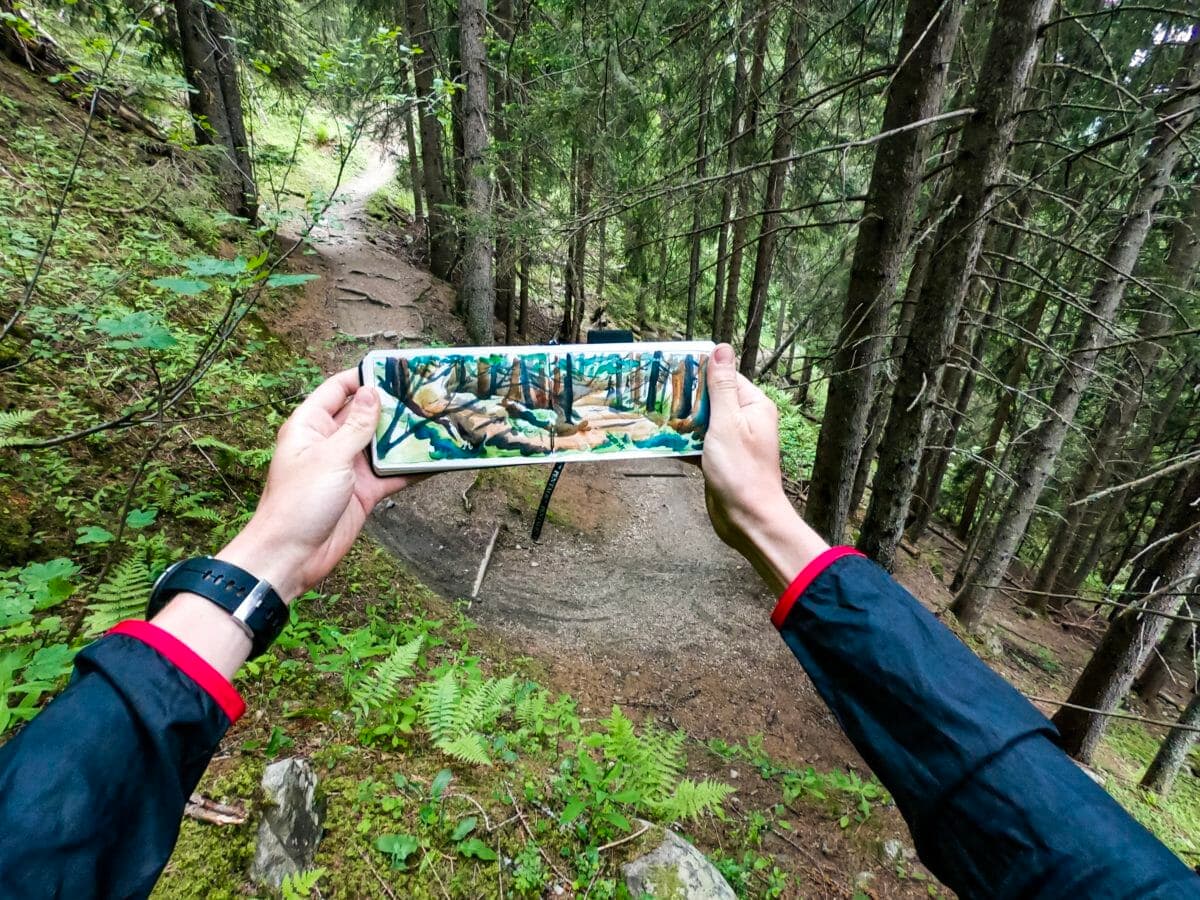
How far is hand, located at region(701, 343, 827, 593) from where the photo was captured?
5.42 ft

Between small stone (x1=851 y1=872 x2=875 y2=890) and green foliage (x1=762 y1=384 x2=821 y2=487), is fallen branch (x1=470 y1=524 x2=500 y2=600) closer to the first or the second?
small stone (x1=851 y1=872 x2=875 y2=890)

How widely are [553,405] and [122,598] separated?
8.01 feet

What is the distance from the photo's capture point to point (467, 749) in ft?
8.67

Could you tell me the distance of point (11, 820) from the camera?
865 millimetres

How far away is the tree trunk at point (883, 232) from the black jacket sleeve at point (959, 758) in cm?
348

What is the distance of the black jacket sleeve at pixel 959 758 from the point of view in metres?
1.02

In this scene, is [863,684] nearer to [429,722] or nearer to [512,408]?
[512,408]

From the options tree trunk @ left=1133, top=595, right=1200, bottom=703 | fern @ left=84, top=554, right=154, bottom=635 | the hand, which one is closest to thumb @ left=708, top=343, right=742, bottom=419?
the hand

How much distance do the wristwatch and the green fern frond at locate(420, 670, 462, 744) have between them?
1.67 meters

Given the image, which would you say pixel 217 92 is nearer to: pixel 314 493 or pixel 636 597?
pixel 636 597

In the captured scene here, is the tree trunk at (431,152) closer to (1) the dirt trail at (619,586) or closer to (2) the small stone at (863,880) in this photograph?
(1) the dirt trail at (619,586)

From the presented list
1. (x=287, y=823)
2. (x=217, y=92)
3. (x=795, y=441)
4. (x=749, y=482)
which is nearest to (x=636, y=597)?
(x=287, y=823)

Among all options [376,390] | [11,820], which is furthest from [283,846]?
[376,390]

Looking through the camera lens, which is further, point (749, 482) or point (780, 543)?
point (749, 482)
